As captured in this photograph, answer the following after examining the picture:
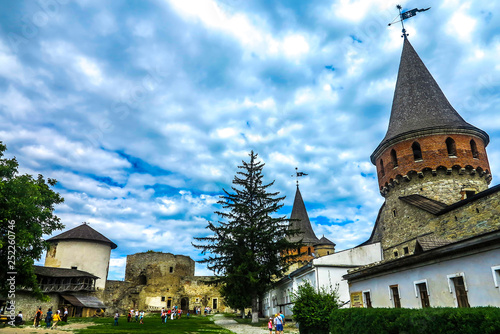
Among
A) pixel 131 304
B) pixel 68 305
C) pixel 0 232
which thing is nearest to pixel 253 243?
pixel 0 232

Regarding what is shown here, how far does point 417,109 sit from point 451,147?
4.18 meters

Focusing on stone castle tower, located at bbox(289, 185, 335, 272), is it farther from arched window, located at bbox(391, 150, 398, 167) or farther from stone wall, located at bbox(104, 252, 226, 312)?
arched window, located at bbox(391, 150, 398, 167)

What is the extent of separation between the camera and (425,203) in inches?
837

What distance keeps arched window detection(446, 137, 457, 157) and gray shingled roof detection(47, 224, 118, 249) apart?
45160 mm

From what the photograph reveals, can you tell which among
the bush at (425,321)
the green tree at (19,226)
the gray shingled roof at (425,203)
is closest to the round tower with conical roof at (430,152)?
the gray shingled roof at (425,203)

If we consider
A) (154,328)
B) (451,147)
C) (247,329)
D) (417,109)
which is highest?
(417,109)

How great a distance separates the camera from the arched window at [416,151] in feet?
77.7

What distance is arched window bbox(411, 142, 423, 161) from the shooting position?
77.7 ft

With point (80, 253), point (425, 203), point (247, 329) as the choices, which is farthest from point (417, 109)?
point (80, 253)

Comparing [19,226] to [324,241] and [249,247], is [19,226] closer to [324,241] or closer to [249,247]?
[249,247]

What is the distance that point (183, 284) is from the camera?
2068 inches

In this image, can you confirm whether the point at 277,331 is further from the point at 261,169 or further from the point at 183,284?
the point at 183,284

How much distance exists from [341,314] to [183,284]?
4391cm

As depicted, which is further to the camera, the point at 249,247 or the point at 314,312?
the point at 249,247
